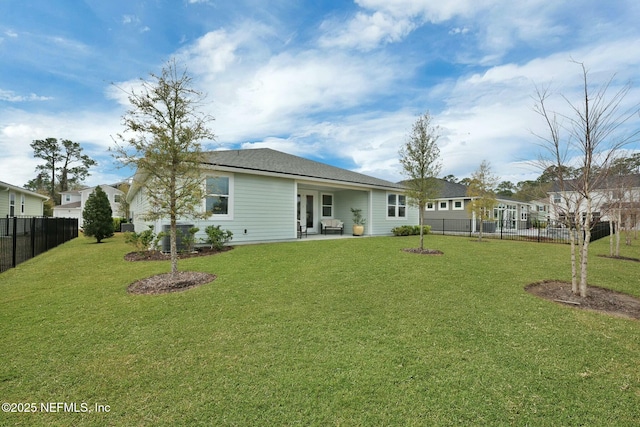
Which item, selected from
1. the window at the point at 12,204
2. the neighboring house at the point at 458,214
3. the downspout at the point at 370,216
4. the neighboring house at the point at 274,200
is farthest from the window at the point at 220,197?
the window at the point at 12,204

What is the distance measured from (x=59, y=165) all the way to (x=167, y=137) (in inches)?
2163

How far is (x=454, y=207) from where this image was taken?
24.7m

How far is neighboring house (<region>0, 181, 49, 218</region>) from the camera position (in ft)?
56.5

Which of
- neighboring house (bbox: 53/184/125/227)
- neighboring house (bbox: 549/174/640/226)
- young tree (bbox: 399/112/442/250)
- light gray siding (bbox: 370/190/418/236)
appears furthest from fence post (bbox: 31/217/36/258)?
neighboring house (bbox: 53/184/125/227)

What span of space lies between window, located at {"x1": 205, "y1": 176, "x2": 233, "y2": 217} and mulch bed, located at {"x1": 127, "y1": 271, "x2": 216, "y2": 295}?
4.38m

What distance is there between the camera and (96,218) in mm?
14336

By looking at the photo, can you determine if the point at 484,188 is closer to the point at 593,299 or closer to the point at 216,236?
the point at 593,299

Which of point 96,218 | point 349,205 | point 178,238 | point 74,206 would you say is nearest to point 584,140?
point 178,238

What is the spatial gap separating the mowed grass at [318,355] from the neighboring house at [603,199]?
1667 millimetres

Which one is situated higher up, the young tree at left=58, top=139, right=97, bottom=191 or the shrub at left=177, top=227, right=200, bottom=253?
the young tree at left=58, top=139, right=97, bottom=191

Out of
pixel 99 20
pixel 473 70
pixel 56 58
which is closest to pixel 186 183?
pixel 99 20

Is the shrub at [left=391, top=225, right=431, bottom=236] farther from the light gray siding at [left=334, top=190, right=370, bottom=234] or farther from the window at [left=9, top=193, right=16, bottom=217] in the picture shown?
the window at [left=9, top=193, right=16, bottom=217]

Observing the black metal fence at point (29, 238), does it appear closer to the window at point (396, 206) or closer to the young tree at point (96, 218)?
the young tree at point (96, 218)

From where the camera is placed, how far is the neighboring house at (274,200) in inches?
408
